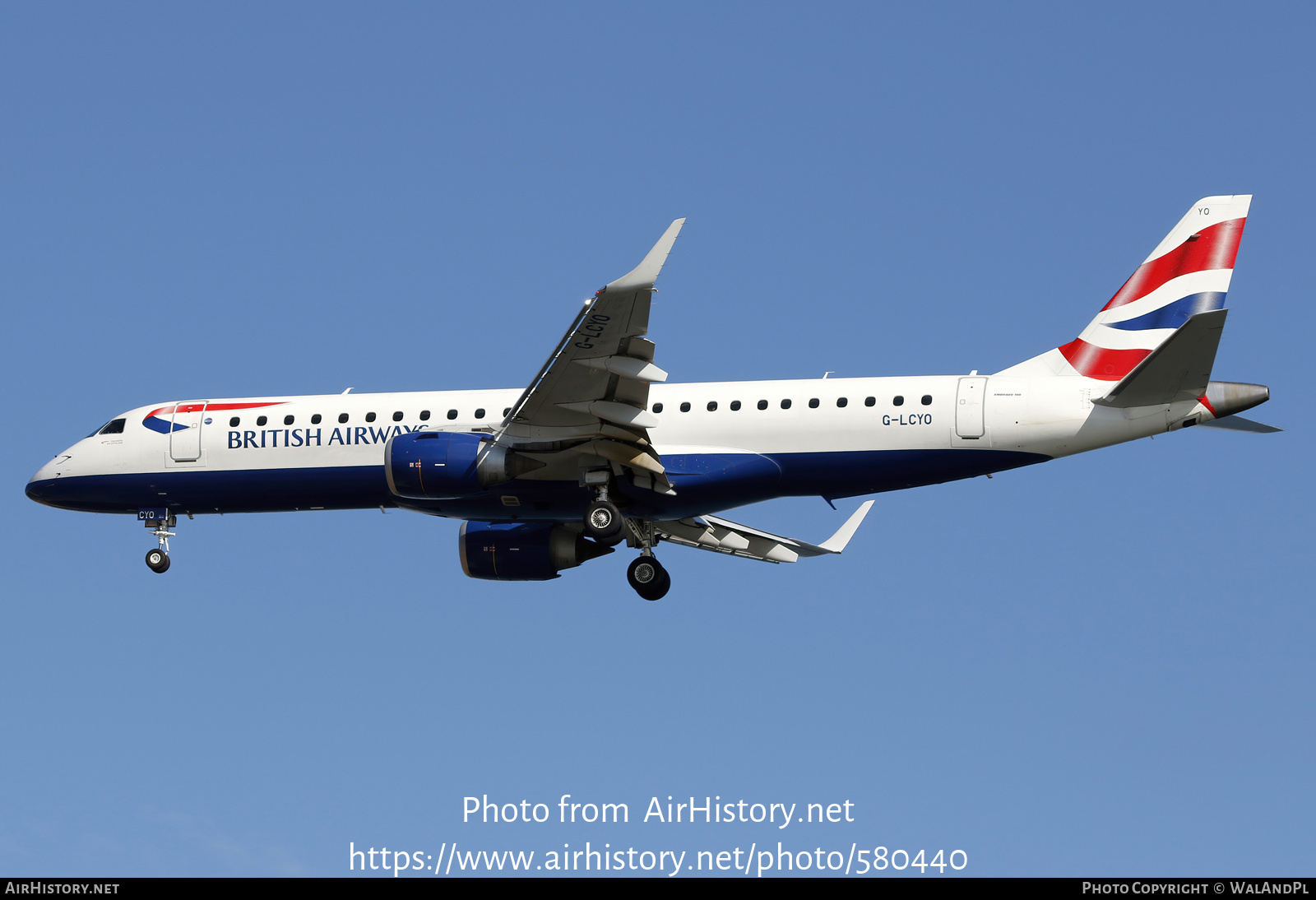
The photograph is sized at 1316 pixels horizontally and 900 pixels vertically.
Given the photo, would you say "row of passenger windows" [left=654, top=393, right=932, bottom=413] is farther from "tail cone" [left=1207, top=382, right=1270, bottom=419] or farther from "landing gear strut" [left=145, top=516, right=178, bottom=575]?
"landing gear strut" [left=145, top=516, right=178, bottom=575]

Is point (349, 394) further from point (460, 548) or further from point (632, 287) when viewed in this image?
point (632, 287)

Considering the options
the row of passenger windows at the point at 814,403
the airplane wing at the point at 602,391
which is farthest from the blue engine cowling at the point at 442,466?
the row of passenger windows at the point at 814,403

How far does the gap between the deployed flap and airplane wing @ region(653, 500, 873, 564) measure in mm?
9041

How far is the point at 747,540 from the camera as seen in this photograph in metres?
38.5

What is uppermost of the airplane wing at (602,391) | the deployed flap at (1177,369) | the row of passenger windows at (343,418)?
the row of passenger windows at (343,418)

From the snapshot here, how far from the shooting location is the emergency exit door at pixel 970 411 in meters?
31.1

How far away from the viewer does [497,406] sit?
110 feet

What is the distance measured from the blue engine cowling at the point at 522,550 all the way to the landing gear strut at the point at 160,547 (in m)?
6.44

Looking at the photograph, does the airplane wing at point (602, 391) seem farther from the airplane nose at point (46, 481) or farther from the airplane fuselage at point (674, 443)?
the airplane nose at point (46, 481)

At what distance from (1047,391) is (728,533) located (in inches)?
388

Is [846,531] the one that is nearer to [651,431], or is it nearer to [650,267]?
[651,431]

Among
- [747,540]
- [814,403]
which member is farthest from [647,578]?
[814,403]
